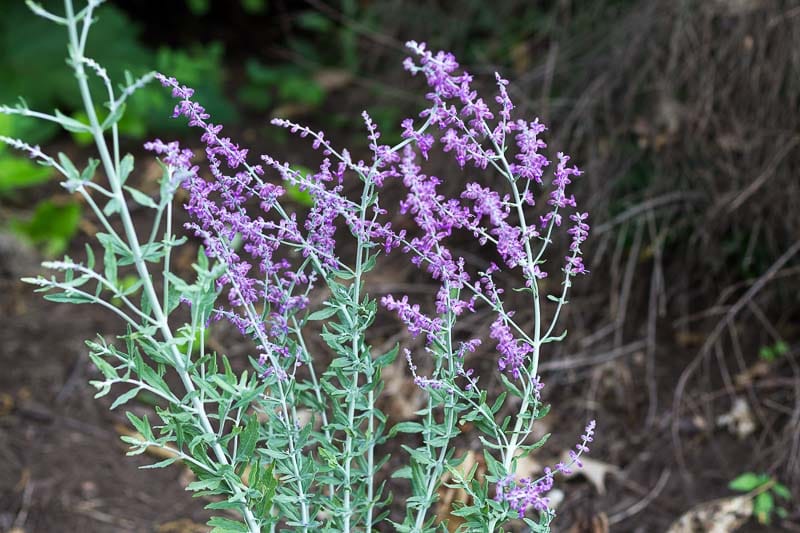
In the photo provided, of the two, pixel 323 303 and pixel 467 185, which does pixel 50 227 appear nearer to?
pixel 323 303

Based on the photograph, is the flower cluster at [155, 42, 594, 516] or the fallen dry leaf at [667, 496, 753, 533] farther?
the fallen dry leaf at [667, 496, 753, 533]

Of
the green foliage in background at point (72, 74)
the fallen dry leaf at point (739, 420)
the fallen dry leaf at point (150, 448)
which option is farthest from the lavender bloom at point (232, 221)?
the green foliage in background at point (72, 74)

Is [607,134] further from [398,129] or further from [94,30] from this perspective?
[94,30]

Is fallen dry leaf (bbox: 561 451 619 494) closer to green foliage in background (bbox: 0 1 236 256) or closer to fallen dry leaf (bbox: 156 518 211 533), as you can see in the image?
fallen dry leaf (bbox: 156 518 211 533)

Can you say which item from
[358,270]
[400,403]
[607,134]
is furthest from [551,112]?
[358,270]

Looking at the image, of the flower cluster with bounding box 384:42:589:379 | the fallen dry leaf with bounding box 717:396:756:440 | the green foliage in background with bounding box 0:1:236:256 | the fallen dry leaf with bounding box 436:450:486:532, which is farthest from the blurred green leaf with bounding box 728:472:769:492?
the green foliage in background with bounding box 0:1:236:256

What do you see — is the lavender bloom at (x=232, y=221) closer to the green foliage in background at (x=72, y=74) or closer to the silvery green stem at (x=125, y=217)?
the silvery green stem at (x=125, y=217)

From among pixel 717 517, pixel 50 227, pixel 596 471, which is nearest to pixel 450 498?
pixel 596 471

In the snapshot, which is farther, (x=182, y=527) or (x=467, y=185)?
(x=182, y=527)
